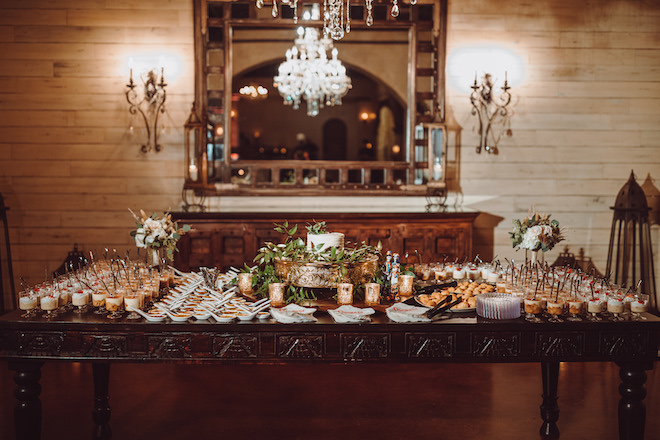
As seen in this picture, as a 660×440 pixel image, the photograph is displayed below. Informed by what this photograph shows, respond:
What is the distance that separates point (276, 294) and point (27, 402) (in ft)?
4.16

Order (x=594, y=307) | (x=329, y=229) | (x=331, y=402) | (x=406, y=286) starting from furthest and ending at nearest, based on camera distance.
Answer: (x=329, y=229) < (x=331, y=402) < (x=406, y=286) < (x=594, y=307)

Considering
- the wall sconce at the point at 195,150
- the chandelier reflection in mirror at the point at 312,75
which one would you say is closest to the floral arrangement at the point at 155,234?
the wall sconce at the point at 195,150

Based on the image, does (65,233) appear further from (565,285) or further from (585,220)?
(585,220)

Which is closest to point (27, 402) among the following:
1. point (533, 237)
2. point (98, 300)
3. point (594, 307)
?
point (98, 300)

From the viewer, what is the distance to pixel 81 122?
6379 mm

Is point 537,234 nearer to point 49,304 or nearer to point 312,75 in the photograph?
point 312,75

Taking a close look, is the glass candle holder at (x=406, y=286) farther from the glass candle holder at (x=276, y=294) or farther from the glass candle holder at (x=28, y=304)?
the glass candle holder at (x=28, y=304)

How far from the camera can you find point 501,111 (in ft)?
21.6

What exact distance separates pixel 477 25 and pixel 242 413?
4572mm

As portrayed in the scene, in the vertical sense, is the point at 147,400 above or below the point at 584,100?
below

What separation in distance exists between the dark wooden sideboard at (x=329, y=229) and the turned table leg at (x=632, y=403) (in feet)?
9.98

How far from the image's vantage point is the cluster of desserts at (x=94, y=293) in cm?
312

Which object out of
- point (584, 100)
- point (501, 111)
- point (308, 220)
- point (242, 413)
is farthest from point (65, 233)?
point (584, 100)

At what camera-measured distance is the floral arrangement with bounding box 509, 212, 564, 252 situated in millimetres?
4465
